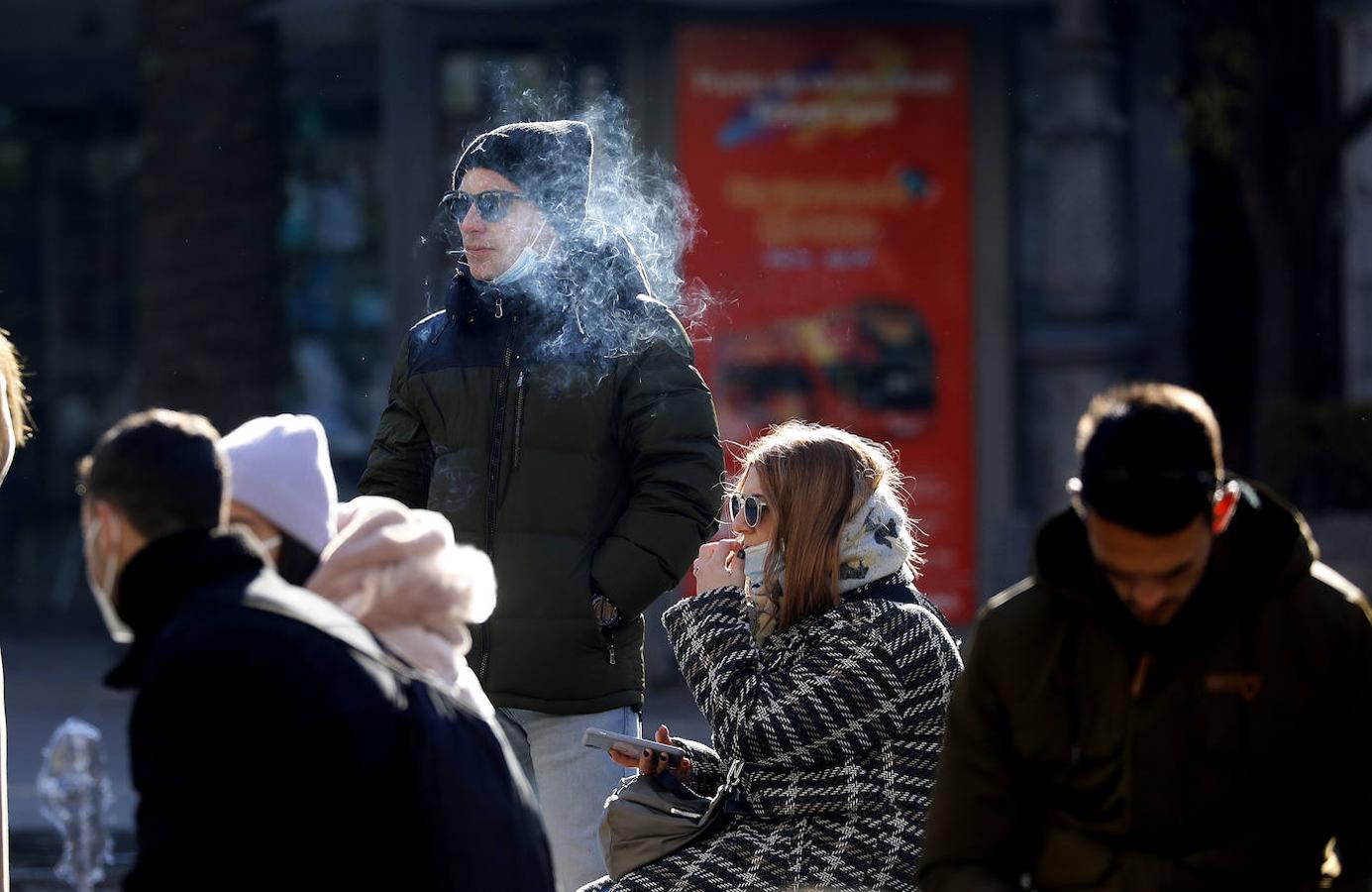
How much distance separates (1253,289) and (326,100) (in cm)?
530

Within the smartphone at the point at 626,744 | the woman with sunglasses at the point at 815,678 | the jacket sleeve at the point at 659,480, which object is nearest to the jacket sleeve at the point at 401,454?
the jacket sleeve at the point at 659,480

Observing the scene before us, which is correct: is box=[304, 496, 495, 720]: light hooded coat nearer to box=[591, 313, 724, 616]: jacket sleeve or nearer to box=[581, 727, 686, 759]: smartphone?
box=[581, 727, 686, 759]: smartphone

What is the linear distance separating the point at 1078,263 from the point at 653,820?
6.27 m

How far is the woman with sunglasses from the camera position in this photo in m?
3.76

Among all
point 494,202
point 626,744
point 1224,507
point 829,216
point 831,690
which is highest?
point 829,216

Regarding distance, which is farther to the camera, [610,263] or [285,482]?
[610,263]

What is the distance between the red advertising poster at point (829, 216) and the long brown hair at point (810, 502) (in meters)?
5.85

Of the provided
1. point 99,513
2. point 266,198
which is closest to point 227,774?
point 99,513

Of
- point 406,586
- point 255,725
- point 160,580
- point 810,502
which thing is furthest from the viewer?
point 810,502

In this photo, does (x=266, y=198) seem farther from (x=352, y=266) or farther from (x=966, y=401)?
(x=966, y=401)

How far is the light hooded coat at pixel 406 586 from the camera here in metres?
3.14

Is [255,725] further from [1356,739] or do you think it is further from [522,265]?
[522,265]

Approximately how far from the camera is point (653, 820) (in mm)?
3941

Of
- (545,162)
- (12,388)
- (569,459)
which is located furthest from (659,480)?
(12,388)
